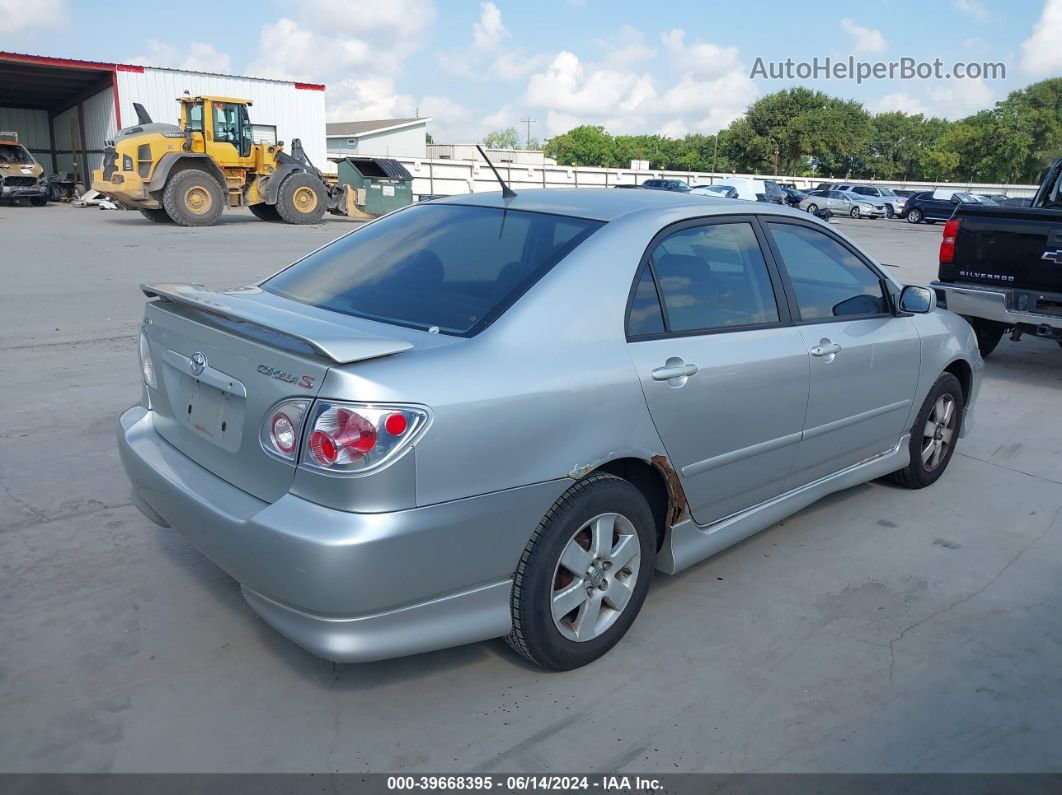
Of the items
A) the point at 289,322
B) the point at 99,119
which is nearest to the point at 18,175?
the point at 99,119

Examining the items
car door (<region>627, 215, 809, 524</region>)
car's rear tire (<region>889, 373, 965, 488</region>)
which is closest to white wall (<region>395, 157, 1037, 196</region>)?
car's rear tire (<region>889, 373, 965, 488</region>)

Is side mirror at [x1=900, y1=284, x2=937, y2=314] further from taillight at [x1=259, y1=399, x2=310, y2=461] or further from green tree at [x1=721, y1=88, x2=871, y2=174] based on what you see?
green tree at [x1=721, y1=88, x2=871, y2=174]

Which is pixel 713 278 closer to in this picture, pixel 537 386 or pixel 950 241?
pixel 537 386

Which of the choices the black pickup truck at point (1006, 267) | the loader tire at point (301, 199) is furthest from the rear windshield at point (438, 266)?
the loader tire at point (301, 199)

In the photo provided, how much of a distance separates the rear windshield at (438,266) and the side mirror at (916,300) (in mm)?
2033

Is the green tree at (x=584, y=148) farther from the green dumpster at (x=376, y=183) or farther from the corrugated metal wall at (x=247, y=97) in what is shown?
the green dumpster at (x=376, y=183)

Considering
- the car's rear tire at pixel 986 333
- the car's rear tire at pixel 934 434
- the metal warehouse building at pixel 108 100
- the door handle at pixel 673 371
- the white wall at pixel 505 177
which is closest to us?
the door handle at pixel 673 371

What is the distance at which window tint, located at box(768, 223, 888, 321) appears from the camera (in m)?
3.88

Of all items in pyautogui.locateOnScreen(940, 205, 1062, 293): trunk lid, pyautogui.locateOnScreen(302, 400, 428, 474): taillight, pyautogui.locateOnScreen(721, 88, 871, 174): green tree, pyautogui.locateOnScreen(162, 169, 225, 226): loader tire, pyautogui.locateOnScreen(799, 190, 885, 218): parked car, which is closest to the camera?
pyautogui.locateOnScreen(302, 400, 428, 474): taillight

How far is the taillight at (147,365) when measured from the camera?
10.6ft

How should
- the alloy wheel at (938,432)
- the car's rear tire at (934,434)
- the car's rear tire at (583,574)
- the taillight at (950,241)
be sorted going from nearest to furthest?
the car's rear tire at (583,574)
the car's rear tire at (934,434)
the alloy wheel at (938,432)
the taillight at (950,241)

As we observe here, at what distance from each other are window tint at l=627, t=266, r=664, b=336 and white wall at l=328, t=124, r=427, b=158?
6560 centimetres

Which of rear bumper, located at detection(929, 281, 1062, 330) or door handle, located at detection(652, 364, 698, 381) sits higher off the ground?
door handle, located at detection(652, 364, 698, 381)

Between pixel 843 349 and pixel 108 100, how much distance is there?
3415cm
